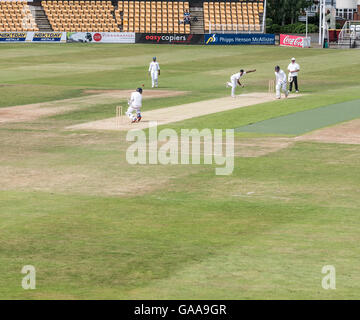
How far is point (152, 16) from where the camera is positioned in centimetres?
9131

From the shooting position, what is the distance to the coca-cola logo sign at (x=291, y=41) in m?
79.1

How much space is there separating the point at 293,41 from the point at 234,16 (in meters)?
12.0

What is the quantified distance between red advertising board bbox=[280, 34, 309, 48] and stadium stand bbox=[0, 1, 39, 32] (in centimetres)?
2852

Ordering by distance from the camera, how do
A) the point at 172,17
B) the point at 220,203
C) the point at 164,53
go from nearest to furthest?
the point at 220,203 → the point at 164,53 → the point at 172,17

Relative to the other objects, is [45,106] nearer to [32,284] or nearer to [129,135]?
[129,135]

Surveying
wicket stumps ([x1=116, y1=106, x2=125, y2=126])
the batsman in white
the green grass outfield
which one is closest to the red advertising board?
Answer: the green grass outfield

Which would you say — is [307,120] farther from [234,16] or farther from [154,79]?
[234,16]

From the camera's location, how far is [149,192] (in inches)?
799

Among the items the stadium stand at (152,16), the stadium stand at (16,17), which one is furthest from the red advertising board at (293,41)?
the stadium stand at (16,17)

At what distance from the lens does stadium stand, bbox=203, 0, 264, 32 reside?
87812 mm

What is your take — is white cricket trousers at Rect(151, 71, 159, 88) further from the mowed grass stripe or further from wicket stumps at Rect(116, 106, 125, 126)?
wicket stumps at Rect(116, 106, 125, 126)

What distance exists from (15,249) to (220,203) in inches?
223

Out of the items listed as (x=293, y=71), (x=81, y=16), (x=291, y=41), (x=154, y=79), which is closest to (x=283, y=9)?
(x=291, y=41)
